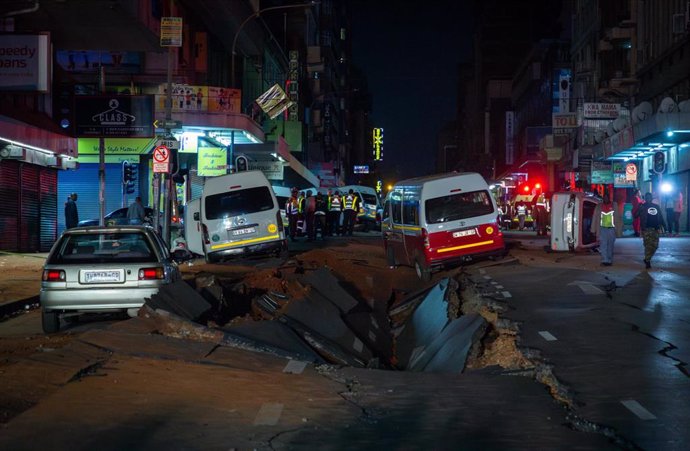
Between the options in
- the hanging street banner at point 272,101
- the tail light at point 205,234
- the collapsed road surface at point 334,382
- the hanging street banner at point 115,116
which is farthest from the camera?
the hanging street banner at point 272,101

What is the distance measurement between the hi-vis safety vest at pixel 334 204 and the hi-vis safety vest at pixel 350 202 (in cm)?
49

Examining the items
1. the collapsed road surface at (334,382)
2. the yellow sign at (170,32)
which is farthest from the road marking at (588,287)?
the yellow sign at (170,32)

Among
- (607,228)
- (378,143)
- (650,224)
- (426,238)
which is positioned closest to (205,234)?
(426,238)

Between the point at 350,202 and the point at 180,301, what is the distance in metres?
30.1

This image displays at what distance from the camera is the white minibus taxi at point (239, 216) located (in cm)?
2333

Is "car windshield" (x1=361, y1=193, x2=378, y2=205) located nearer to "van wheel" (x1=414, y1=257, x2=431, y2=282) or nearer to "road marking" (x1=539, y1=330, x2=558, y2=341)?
"van wheel" (x1=414, y1=257, x2=431, y2=282)

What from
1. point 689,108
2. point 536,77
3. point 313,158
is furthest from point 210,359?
point 536,77

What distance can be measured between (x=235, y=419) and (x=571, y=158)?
5962 centimetres

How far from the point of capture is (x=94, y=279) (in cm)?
1238

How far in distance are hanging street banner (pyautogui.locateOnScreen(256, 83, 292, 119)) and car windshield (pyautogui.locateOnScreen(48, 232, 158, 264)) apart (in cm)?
3268

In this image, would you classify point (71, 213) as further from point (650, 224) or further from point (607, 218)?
point (650, 224)

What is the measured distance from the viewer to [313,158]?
84.3 metres

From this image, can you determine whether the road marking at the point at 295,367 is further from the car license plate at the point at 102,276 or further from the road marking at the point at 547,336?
the car license plate at the point at 102,276

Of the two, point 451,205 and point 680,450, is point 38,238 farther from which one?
point 680,450
